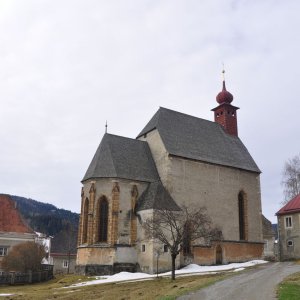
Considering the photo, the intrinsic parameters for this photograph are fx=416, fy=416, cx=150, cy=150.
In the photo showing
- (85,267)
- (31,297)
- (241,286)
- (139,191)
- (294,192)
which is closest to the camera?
(241,286)

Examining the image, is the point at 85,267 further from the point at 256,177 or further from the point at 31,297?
the point at 256,177

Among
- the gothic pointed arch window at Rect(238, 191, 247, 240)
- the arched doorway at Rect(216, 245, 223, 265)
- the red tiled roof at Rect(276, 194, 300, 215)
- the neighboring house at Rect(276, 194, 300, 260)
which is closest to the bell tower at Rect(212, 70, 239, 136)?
the gothic pointed arch window at Rect(238, 191, 247, 240)

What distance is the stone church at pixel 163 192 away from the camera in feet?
124

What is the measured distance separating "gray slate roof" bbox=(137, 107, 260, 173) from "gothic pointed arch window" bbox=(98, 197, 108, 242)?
8188mm

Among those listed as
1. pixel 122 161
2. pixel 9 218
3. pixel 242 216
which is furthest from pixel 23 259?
pixel 242 216

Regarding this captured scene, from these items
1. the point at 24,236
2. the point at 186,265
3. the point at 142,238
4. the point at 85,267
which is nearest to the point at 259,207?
the point at 186,265

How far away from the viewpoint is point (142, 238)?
37844mm

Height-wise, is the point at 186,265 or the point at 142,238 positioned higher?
the point at 142,238

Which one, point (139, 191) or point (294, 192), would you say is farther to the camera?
point (294, 192)

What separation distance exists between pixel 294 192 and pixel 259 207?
9.44m

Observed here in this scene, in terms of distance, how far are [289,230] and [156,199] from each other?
18.4m

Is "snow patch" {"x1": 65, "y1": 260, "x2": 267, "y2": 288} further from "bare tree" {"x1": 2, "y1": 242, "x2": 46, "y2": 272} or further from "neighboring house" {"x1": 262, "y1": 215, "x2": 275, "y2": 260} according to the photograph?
"neighboring house" {"x1": 262, "y1": 215, "x2": 275, "y2": 260}

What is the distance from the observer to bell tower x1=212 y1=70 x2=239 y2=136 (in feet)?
173

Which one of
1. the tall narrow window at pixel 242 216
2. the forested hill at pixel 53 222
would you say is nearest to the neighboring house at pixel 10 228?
the forested hill at pixel 53 222
